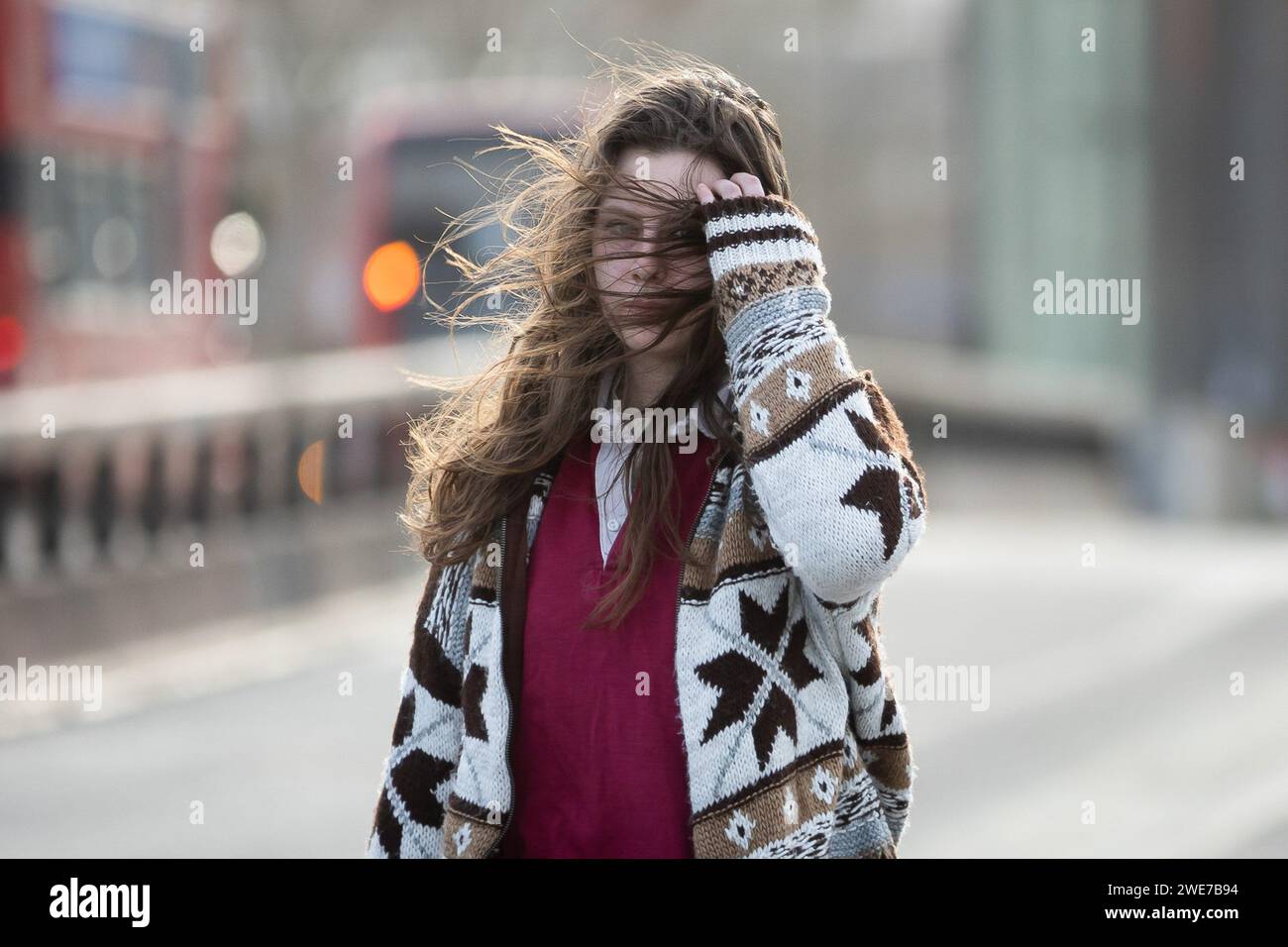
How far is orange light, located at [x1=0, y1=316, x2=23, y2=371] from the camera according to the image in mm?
10914

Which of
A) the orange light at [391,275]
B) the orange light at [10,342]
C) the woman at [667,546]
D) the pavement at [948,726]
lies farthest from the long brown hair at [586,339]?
the orange light at [391,275]

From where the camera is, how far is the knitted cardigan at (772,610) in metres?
1.96

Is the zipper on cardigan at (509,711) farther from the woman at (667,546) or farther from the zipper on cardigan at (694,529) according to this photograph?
the zipper on cardigan at (694,529)

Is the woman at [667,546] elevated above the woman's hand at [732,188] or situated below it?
below

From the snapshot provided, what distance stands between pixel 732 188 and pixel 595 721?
2.15 ft

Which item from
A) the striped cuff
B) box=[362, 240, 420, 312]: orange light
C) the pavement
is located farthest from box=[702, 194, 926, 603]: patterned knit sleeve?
box=[362, 240, 420, 312]: orange light

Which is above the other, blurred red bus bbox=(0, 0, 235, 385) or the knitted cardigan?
blurred red bus bbox=(0, 0, 235, 385)

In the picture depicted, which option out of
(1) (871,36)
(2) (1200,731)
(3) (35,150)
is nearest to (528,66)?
(1) (871,36)

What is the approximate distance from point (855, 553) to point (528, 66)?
32729 mm

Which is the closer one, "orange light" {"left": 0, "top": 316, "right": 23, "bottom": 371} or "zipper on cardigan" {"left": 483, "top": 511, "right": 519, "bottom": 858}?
"zipper on cardigan" {"left": 483, "top": 511, "right": 519, "bottom": 858}

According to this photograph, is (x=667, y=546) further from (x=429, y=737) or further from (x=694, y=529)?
(x=429, y=737)

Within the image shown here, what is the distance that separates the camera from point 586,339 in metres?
2.20

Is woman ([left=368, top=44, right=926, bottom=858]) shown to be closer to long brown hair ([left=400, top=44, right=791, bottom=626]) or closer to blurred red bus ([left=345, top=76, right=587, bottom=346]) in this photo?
long brown hair ([left=400, top=44, right=791, bottom=626])
